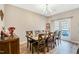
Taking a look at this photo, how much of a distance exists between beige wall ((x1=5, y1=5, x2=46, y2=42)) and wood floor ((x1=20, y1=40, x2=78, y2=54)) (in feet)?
0.52

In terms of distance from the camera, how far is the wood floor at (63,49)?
5.63 ft

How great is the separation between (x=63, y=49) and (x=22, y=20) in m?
0.72

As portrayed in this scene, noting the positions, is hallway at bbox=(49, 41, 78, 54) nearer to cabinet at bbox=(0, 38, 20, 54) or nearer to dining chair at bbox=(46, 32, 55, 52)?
dining chair at bbox=(46, 32, 55, 52)

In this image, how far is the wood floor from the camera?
67.5 inches

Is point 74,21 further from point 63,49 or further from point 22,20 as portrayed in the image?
point 22,20

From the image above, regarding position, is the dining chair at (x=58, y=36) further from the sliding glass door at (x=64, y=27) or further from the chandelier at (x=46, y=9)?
the chandelier at (x=46, y=9)

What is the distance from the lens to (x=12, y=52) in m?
1.69

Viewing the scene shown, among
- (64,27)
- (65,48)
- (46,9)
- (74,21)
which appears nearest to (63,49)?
(65,48)

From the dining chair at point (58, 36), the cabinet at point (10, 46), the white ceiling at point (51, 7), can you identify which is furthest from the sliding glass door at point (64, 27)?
the cabinet at point (10, 46)

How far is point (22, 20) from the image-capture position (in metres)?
1.73
